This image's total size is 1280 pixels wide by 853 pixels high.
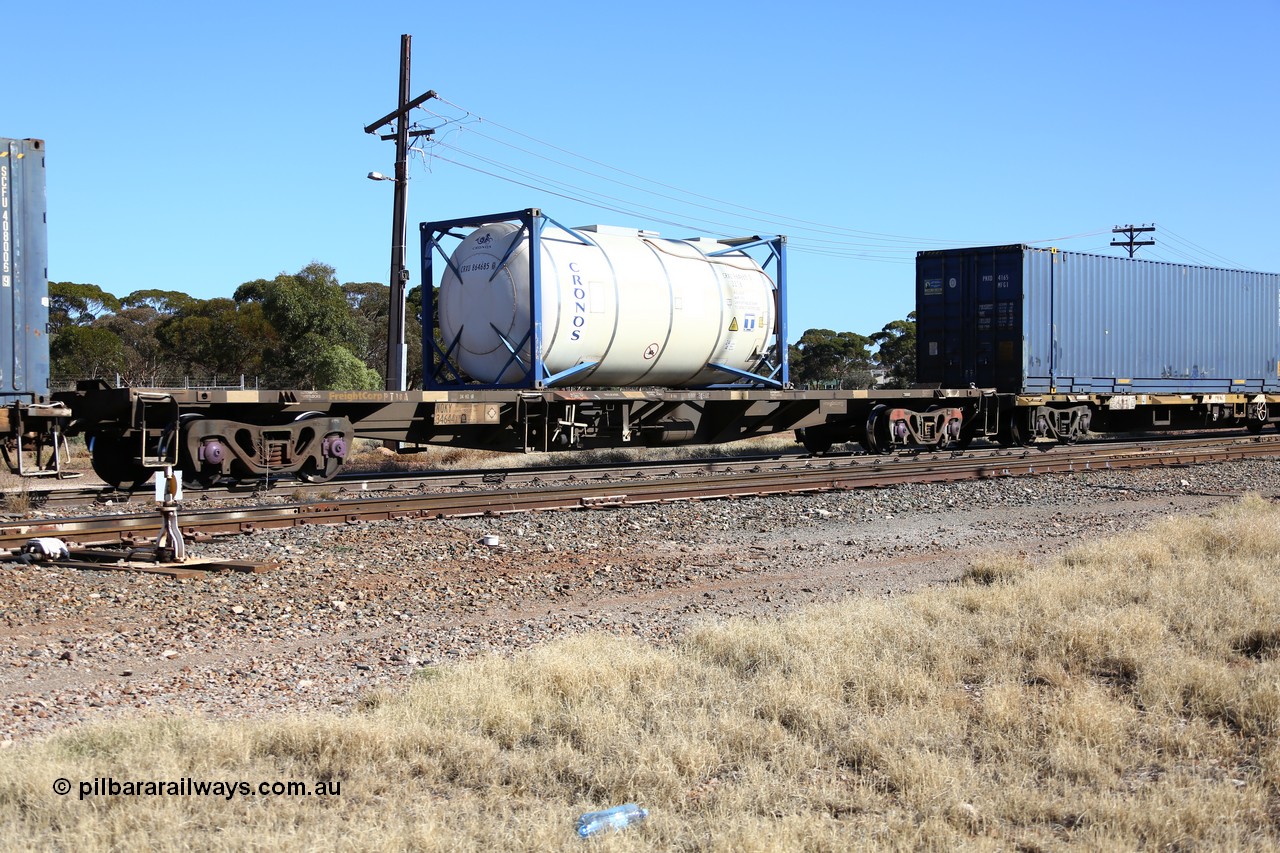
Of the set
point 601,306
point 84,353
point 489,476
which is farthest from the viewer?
point 84,353

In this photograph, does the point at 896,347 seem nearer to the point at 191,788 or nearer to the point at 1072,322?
the point at 1072,322

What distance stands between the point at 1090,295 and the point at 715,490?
13.8m

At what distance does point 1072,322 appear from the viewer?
24.0m

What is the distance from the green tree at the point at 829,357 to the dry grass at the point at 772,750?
61.4 m

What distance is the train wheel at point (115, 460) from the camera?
12.8 metres

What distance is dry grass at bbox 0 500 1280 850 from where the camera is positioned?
13.7ft

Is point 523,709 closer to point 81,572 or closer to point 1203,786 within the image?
point 1203,786

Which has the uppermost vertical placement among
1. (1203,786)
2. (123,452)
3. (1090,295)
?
(1090,295)

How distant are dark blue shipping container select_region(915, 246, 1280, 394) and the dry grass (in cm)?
1689

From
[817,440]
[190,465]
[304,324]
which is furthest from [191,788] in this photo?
[304,324]

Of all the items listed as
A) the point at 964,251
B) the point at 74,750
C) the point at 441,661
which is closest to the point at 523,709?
the point at 441,661

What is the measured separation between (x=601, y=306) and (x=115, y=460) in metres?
6.53

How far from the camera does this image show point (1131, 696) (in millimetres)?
5910

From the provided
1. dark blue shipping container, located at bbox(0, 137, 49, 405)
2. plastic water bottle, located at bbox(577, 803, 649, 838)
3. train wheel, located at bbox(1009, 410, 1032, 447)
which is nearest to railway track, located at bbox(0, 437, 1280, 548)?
train wheel, located at bbox(1009, 410, 1032, 447)
